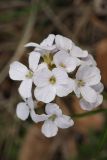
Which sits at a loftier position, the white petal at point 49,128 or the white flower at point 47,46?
the white flower at point 47,46

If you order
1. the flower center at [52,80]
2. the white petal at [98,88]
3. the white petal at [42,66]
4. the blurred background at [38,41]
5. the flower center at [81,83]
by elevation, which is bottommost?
the blurred background at [38,41]

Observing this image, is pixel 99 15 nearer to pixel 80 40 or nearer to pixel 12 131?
pixel 80 40

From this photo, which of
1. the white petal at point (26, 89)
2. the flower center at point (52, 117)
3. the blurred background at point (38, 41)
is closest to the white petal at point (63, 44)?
the white petal at point (26, 89)

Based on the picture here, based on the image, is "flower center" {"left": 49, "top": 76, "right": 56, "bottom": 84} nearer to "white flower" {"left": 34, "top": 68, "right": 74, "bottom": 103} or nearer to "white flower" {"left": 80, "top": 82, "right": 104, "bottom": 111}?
"white flower" {"left": 34, "top": 68, "right": 74, "bottom": 103}

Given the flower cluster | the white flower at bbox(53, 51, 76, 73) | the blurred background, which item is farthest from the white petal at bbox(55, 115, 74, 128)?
the blurred background

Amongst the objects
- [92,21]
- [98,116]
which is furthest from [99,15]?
[98,116]

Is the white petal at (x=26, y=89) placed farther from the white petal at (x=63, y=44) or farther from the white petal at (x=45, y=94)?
the white petal at (x=63, y=44)
